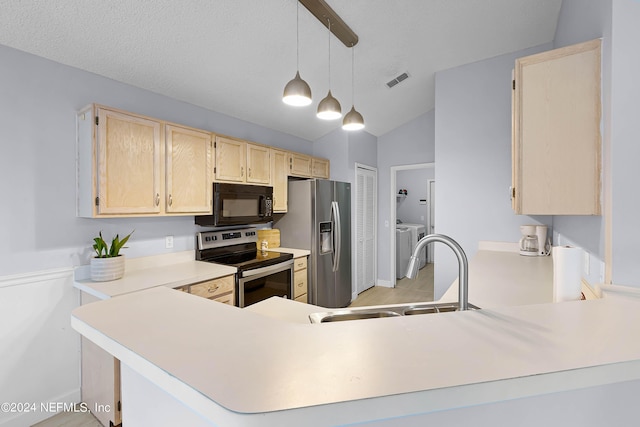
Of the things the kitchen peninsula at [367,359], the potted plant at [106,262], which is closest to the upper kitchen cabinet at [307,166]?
the potted plant at [106,262]

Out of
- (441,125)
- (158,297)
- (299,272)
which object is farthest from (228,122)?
Answer: (158,297)

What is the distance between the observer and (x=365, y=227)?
4.66 m

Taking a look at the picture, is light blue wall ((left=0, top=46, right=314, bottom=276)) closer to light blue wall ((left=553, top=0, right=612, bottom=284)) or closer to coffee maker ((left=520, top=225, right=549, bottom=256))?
light blue wall ((left=553, top=0, right=612, bottom=284))

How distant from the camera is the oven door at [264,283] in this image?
103 inches

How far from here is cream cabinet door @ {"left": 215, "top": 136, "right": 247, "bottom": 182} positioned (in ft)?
9.18

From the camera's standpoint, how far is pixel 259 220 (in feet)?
10.6

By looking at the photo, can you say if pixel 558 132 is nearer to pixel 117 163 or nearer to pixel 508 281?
pixel 508 281

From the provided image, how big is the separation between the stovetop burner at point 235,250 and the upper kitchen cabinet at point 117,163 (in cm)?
71

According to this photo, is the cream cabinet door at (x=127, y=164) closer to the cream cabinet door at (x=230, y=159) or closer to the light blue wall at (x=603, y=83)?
the cream cabinet door at (x=230, y=159)

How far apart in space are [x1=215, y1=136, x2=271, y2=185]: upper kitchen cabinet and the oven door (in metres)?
0.94

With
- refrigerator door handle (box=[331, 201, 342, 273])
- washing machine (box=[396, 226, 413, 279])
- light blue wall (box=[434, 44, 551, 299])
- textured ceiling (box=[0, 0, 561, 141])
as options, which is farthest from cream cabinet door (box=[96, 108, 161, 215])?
washing machine (box=[396, 226, 413, 279])

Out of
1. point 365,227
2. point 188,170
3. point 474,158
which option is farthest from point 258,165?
point 474,158

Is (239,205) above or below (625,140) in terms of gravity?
below

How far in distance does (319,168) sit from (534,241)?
263 cm
